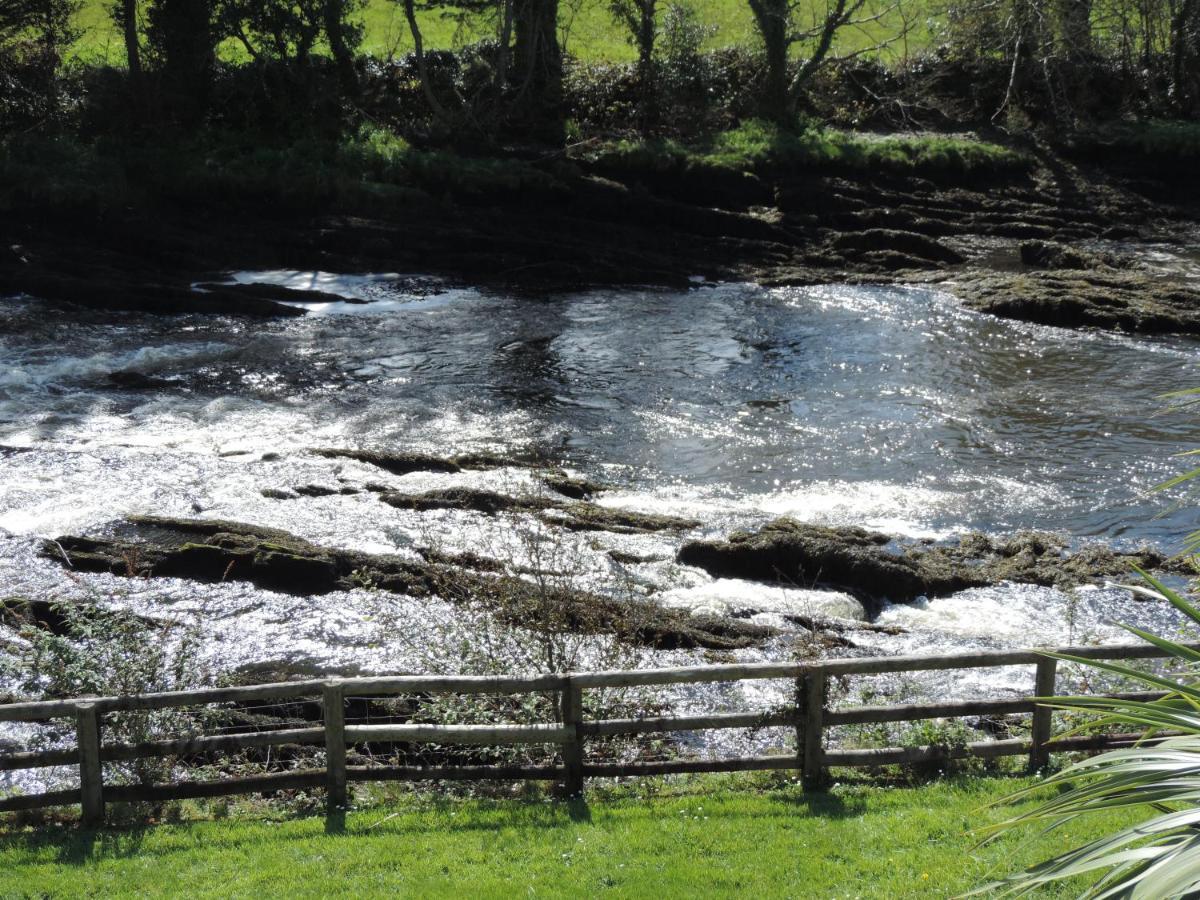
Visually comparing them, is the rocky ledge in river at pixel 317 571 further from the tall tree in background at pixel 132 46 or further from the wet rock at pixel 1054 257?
the tall tree in background at pixel 132 46

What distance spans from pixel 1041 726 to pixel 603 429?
10987mm

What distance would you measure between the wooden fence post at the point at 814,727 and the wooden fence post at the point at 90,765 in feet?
15.5

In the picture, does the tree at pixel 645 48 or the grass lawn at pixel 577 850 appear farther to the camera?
the tree at pixel 645 48

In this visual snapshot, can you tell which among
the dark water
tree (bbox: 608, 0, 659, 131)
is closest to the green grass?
tree (bbox: 608, 0, 659, 131)

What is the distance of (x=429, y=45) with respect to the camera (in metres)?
42.2

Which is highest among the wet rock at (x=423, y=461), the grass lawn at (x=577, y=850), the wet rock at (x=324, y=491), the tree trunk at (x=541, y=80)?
the tree trunk at (x=541, y=80)

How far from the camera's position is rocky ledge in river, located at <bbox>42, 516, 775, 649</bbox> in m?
11.4

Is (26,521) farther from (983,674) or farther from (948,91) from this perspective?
(948,91)

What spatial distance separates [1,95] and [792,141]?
21997mm

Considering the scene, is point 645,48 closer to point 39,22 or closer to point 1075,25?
point 1075,25

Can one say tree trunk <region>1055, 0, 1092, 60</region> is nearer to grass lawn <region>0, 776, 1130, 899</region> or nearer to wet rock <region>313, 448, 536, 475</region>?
wet rock <region>313, 448, 536, 475</region>

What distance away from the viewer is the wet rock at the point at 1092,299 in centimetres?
2412

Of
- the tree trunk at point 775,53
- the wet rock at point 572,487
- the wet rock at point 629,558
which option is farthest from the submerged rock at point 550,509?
the tree trunk at point 775,53

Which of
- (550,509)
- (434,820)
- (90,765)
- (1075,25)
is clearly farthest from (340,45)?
(434,820)
